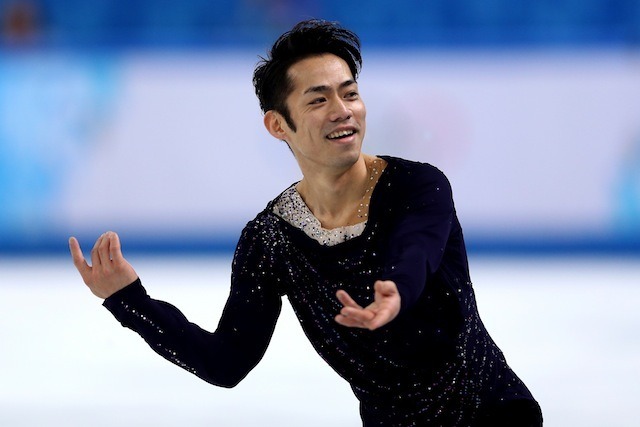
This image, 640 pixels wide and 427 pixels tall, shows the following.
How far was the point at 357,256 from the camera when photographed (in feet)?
6.93

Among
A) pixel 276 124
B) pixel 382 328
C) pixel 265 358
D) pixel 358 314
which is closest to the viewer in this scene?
pixel 358 314

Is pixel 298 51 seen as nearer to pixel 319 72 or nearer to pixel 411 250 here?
pixel 319 72

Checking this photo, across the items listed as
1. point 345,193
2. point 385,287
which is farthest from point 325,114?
point 385,287

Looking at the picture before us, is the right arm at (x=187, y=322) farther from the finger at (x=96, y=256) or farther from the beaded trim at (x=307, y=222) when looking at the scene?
the beaded trim at (x=307, y=222)

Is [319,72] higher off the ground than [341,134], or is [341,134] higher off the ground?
[319,72]

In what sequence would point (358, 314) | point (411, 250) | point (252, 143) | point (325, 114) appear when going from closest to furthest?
point (358, 314)
point (411, 250)
point (325, 114)
point (252, 143)

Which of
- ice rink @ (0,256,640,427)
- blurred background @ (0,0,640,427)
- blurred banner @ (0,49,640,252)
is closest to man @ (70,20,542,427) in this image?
ice rink @ (0,256,640,427)

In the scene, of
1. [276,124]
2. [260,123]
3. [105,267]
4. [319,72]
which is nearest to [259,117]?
[260,123]

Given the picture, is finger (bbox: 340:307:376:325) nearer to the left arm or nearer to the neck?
the left arm

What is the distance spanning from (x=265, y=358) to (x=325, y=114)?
2215mm

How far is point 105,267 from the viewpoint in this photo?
215cm

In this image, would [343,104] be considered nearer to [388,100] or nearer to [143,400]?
[143,400]

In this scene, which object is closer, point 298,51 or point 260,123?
point 298,51

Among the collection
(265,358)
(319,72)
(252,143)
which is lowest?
(265,358)
